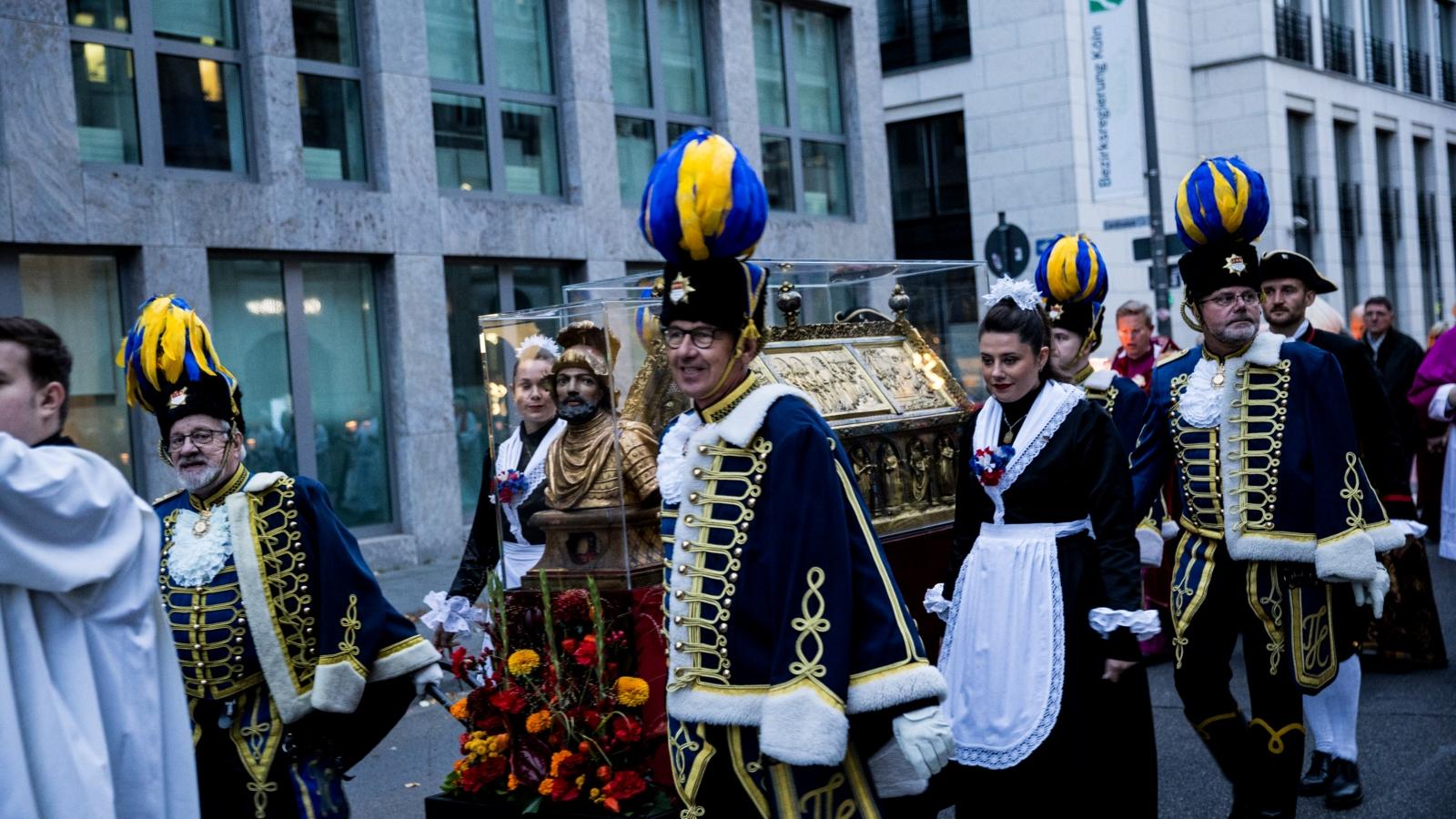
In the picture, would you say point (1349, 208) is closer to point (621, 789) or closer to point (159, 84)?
point (159, 84)

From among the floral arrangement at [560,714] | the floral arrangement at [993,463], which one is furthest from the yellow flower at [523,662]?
the floral arrangement at [993,463]

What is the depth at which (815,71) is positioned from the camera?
750 inches

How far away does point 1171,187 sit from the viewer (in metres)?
28.7

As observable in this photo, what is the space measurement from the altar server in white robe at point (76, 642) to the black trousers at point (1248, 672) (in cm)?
378

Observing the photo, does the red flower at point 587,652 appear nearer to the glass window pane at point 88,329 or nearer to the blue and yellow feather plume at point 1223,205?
the blue and yellow feather plume at point 1223,205

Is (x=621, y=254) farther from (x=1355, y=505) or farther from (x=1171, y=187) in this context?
(x=1171, y=187)

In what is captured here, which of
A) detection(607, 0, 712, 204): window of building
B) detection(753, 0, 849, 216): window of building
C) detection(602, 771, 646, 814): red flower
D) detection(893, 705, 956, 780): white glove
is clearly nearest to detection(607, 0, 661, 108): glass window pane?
detection(607, 0, 712, 204): window of building

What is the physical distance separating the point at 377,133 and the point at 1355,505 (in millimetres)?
10471

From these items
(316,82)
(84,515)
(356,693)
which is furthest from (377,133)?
(84,515)

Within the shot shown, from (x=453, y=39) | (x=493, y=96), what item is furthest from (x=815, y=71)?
(x=453, y=39)

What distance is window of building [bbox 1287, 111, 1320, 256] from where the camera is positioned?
106ft

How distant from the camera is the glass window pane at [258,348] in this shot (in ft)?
42.9

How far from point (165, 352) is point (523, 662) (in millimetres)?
1699

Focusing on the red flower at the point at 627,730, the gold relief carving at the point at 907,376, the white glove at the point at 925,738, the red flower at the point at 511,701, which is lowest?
the red flower at the point at 627,730
